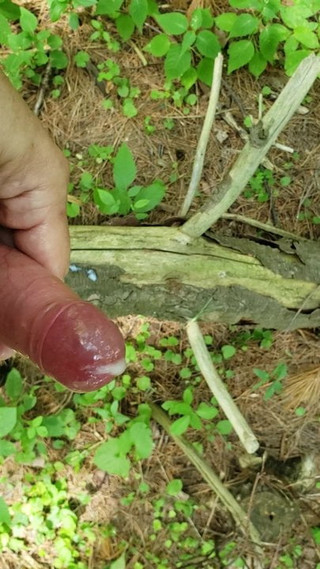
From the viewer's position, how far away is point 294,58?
7.00 ft

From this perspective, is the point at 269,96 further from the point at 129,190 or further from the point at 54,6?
the point at 54,6

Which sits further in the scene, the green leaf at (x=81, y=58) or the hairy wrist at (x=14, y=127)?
the green leaf at (x=81, y=58)

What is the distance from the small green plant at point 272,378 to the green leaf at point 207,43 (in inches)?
56.5

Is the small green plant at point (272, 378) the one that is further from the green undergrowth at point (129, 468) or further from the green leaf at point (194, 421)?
the green leaf at point (194, 421)

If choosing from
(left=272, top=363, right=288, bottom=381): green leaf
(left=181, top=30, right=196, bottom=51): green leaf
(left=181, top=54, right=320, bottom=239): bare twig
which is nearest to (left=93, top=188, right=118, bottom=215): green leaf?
(left=181, top=54, right=320, bottom=239): bare twig

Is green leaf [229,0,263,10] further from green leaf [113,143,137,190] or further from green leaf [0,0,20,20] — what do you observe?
green leaf [0,0,20,20]

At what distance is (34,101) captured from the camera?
2375 mm

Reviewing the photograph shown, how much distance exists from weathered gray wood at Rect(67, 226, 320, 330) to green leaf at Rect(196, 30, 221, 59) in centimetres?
81

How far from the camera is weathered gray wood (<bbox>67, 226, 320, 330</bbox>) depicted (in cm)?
186

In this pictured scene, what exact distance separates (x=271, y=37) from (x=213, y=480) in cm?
201

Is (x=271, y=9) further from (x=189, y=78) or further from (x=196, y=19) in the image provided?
(x=189, y=78)

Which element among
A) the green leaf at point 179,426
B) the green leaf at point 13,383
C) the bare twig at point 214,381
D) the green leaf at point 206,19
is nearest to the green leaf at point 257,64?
the green leaf at point 206,19

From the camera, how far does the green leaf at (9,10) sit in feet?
7.02

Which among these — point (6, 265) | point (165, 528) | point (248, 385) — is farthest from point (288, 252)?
point (165, 528)
